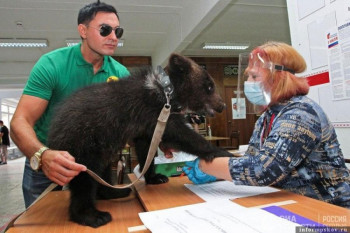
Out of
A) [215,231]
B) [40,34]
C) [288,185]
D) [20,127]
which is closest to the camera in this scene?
[215,231]

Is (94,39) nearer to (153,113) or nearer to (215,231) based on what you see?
(153,113)

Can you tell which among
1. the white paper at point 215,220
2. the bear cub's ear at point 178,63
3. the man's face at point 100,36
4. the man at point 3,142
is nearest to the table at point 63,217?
the white paper at point 215,220

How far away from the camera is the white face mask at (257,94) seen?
5.07 feet

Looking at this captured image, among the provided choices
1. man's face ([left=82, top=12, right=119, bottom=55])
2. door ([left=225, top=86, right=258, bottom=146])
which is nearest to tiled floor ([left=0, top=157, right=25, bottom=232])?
man's face ([left=82, top=12, right=119, bottom=55])

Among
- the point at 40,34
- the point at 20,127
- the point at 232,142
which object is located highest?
the point at 40,34

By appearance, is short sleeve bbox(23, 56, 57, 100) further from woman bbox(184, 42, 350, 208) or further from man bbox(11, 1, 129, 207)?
woman bbox(184, 42, 350, 208)

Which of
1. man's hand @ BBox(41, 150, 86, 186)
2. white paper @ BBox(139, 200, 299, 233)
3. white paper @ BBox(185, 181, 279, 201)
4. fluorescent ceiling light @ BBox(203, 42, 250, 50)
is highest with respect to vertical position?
fluorescent ceiling light @ BBox(203, 42, 250, 50)

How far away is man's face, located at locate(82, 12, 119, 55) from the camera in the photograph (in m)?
1.82

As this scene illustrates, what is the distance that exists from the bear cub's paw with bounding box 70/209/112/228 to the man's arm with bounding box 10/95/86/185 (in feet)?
0.49

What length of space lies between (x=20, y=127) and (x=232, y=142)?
9084 millimetres

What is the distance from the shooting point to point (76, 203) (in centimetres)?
115

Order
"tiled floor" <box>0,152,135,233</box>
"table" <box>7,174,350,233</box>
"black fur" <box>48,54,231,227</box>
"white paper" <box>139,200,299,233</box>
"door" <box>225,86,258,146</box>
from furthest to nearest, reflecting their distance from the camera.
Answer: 1. "door" <box>225,86,258,146</box>
2. "tiled floor" <box>0,152,135,233</box>
3. "black fur" <box>48,54,231,227</box>
4. "table" <box>7,174,350,233</box>
5. "white paper" <box>139,200,299,233</box>

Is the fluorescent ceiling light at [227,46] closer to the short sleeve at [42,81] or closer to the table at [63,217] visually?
the short sleeve at [42,81]

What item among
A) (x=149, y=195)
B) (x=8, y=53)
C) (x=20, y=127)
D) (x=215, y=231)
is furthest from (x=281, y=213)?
(x=8, y=53)
